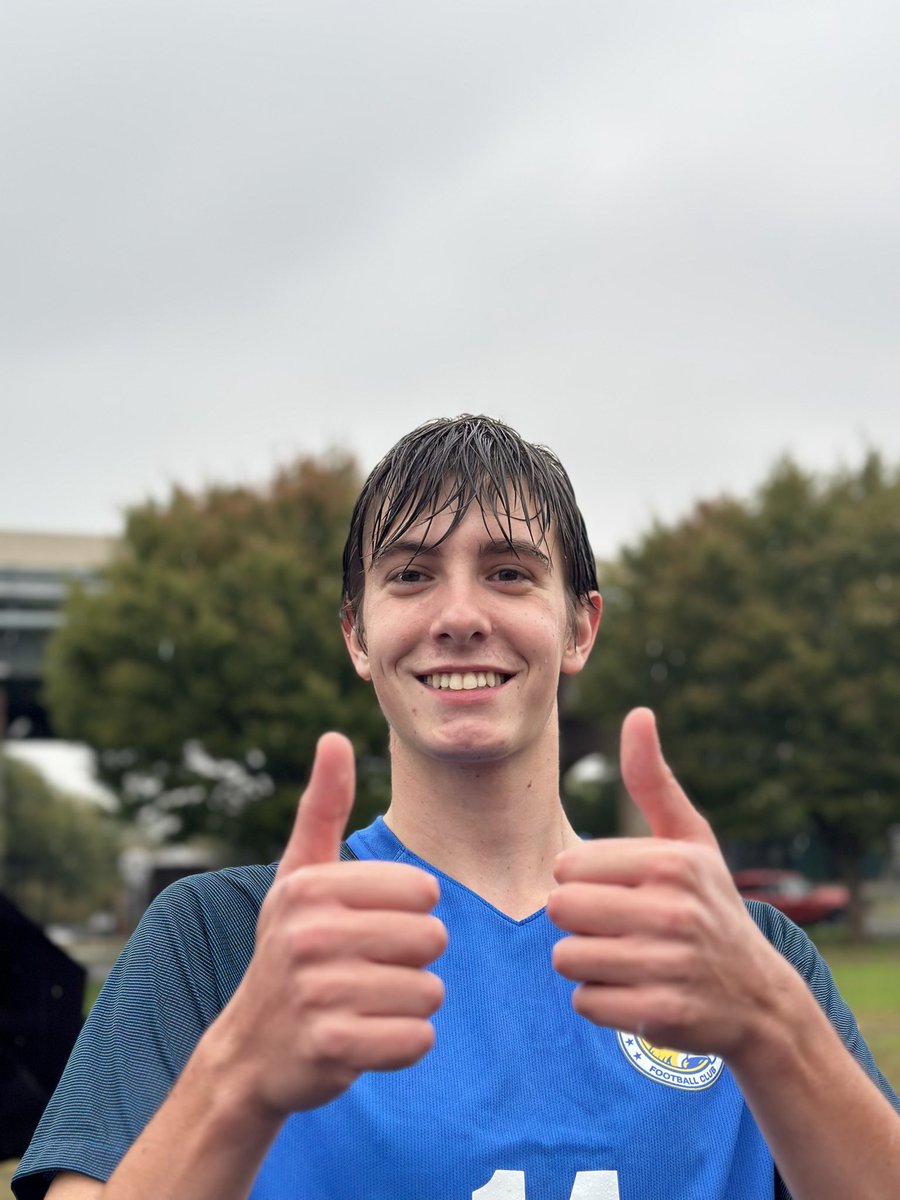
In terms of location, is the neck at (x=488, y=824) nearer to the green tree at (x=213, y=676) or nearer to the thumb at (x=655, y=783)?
the thumb at (x=655, y=783)

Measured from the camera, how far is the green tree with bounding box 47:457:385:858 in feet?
88.9

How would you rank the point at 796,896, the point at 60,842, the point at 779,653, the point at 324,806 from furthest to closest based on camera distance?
the point at 60,842
the point at 796,896
the point at 779,653
the point at 324,806

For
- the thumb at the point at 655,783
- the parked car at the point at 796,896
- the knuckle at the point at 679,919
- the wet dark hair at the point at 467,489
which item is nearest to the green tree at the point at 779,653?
the parked car at the point at 796,896

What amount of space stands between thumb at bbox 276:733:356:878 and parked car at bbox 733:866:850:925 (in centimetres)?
3354

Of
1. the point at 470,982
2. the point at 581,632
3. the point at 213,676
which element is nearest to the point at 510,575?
the point at 581,632

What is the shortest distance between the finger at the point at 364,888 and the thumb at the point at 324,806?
7 cm

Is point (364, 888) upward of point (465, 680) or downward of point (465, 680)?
downward

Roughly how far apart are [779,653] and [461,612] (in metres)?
28.8

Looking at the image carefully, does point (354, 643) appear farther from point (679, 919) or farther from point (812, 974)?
point (679, 919)

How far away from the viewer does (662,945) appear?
5.16 feet

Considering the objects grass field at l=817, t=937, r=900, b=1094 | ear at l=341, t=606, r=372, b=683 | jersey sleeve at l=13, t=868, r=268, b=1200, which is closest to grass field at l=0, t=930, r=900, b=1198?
grass field at l=817, t=937, r=900, b=1094

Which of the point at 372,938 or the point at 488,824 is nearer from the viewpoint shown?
the point at 372,938

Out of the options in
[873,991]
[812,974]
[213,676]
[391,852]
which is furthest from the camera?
[213,676]

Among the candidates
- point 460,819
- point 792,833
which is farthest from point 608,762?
point 460,819
